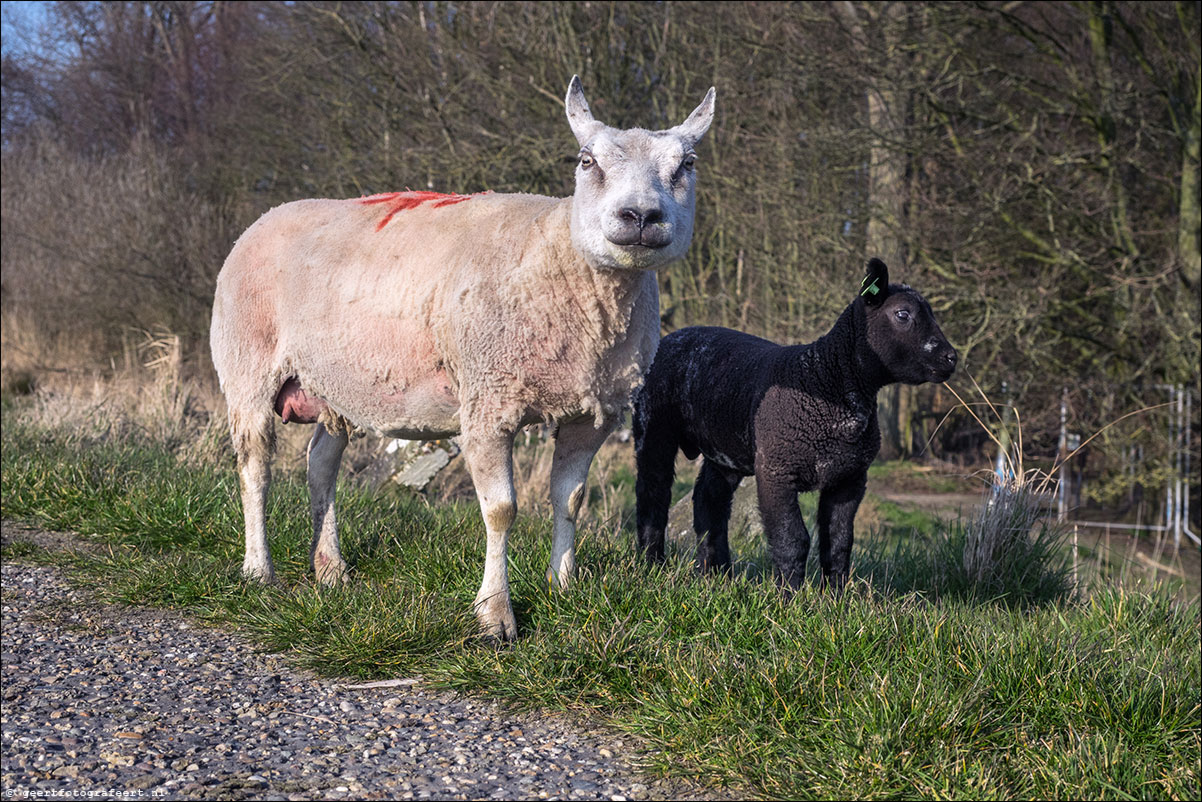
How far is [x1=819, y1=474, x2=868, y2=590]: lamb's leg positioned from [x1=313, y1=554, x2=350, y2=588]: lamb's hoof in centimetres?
237

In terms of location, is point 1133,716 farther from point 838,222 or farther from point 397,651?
point 838,222

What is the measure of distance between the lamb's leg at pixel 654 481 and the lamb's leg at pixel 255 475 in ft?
6.30

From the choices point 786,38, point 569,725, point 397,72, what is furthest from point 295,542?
point 397,72

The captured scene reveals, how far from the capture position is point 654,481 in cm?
581

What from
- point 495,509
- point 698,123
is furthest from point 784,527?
point 698,123

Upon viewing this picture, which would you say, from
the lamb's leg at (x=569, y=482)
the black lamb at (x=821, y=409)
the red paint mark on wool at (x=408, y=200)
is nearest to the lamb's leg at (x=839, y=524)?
the black lamb at (x=821, y=409)

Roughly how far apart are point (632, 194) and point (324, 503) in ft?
8.75

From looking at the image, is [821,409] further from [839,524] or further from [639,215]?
[639,215]

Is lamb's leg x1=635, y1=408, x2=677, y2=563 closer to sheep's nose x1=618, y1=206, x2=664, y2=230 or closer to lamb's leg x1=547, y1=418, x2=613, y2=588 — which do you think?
lamb's leg x1=547, y1=418, x2=613, y2=588

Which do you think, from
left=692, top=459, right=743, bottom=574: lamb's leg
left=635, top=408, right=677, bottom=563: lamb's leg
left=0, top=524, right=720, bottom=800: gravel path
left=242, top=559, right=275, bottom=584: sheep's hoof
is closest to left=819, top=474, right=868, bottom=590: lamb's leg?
left=692, top=459, right=743, bottom=574: lamb's leg

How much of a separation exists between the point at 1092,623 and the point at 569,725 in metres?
3.08

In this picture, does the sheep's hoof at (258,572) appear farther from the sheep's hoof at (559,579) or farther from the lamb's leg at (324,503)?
the sheep's hoof at (559,579)

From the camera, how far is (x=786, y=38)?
14367 mm

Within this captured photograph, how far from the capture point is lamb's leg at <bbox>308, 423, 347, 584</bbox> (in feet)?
19.0
